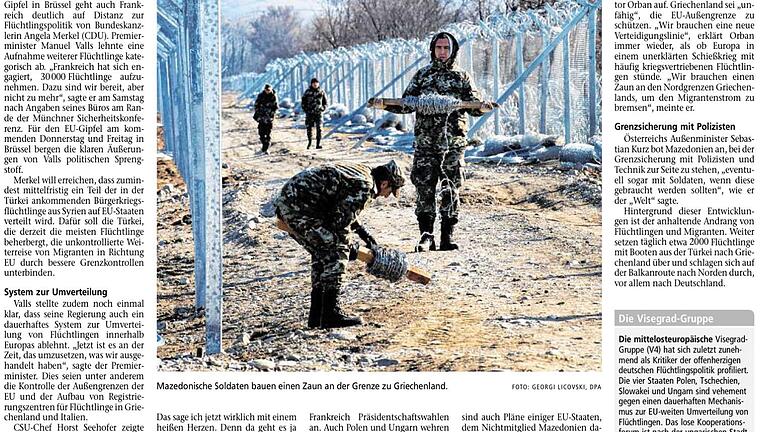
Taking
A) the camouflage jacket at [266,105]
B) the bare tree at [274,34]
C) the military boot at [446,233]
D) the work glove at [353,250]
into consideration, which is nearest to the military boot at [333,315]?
the work glove at [353,250]

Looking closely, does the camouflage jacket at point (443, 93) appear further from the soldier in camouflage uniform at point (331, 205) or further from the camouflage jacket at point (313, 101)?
the camouflage jacket at point (313, 101)

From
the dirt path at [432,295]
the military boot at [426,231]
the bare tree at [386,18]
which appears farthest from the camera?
the bare tree at [386,18]

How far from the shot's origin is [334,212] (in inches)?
226

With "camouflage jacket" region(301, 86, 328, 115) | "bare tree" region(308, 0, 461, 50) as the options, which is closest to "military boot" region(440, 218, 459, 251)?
"camouflage jacket" region(301, 86, 328, 115)

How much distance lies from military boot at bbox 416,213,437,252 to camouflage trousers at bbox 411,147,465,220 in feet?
0.13

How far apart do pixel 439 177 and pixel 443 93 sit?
1.97ft

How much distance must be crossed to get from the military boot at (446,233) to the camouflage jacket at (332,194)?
224 cm

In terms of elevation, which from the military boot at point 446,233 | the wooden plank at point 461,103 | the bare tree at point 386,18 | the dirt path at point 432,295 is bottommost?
the dirt path at point 432,295

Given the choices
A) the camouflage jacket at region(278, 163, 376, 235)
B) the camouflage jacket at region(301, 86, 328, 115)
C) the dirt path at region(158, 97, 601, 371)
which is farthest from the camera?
the camouflage jacket at region(301, 86, 328, 115)

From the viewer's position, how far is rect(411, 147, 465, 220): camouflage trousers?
25.2ft

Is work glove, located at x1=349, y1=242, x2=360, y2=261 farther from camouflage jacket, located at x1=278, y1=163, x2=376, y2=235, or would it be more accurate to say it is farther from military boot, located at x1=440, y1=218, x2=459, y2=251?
military boot, located at x1=440, y1=218, x2=459, y2=251

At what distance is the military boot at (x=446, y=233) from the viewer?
795 cm

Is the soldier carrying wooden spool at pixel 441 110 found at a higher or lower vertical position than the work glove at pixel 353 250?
higher

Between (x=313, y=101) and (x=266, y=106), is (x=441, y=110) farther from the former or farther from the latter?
(x=313, y=101)
